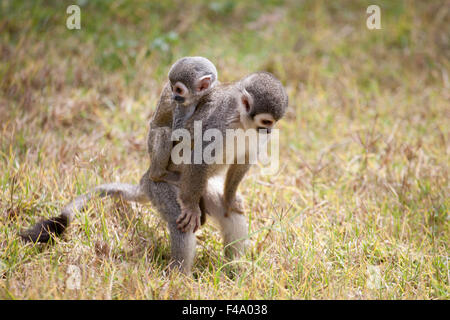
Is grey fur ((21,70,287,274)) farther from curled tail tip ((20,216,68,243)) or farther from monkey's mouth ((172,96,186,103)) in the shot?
monkey's mouth ((172,96,186,103))

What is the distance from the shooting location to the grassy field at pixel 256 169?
339 centimetres

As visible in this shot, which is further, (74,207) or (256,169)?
(256,169)

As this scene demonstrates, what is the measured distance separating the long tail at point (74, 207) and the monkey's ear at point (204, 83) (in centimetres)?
98

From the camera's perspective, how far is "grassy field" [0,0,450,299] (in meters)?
3.39

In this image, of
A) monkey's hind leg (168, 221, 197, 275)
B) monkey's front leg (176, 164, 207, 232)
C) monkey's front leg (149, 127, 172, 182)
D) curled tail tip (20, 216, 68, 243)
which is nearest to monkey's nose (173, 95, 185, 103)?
monkey's front leg (149, 127, 172, 182)

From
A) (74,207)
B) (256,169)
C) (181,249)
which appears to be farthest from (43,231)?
(256,169)

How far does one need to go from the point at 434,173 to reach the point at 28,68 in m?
4.66

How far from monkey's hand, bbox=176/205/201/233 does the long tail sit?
52 cm

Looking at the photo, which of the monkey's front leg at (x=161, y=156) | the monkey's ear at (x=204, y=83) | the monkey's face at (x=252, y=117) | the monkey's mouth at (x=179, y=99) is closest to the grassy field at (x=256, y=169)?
the monkey's front leg at (x=161, y=156)

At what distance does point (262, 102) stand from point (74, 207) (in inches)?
68.0

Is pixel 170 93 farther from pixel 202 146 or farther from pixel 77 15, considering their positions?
pixel 77 15

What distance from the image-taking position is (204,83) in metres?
3.59

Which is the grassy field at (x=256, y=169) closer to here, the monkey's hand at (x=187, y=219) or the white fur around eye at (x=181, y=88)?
the monkey's hand at (x=187, y=219)

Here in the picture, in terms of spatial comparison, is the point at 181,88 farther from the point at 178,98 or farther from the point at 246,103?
the point at 246,103
